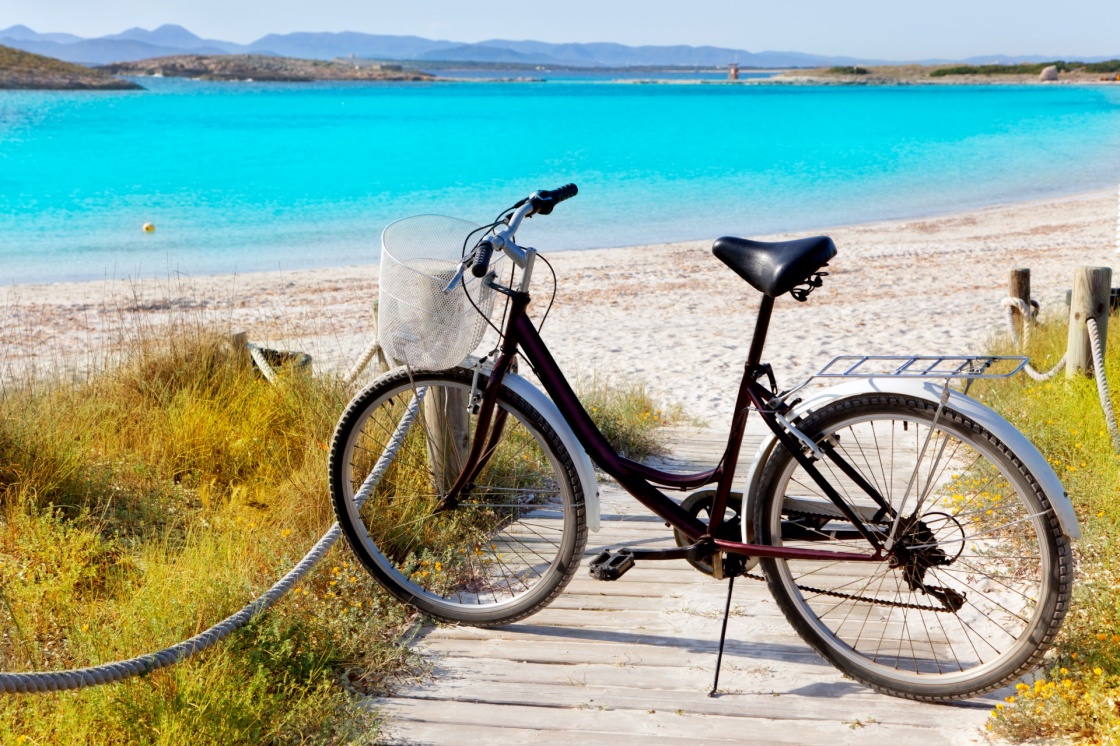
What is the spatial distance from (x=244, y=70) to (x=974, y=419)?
150 m

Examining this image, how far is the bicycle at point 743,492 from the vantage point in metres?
2.71

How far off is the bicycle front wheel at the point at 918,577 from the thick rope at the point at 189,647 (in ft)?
4.29

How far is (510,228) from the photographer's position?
3.01 meters

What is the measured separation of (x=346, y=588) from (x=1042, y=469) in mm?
2241

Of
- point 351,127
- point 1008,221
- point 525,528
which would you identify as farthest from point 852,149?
point 525,528

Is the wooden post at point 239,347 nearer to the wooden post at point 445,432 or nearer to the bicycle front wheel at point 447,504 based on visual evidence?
the bicycle front wheel at point 447,504

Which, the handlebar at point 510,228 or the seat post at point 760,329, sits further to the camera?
the handlebar at point 510,228

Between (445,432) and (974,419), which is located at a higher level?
(974,419)

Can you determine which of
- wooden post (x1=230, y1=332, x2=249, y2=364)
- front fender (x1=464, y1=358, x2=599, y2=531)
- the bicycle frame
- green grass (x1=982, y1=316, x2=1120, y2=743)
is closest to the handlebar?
the bicycle frame

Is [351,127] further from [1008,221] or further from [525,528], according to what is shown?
[525,528]

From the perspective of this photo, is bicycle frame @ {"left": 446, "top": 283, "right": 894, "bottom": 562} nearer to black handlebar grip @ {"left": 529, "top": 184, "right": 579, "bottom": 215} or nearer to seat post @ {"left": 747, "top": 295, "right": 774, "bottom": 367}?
seat post @ {"left": 747, "top": 295, "right": 774, "bottom": 367}

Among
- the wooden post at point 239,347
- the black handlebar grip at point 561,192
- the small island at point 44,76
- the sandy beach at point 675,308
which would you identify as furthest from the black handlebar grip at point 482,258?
the small island at point 44,76

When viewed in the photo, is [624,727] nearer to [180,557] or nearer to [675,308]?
[180,557]

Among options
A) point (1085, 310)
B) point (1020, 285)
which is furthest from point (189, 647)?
point (1020, 285)
